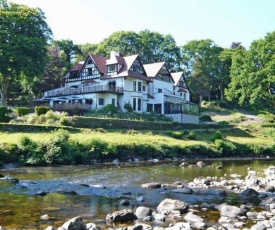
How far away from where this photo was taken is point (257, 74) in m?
67.9

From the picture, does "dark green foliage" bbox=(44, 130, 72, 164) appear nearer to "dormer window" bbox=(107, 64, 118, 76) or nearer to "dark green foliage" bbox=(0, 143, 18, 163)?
"dark green foliage" bbox=(0, 143, 18, 163)

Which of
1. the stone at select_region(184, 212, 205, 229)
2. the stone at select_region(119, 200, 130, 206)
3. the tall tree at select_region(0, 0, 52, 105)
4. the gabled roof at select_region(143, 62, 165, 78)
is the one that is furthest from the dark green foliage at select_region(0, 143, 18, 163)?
the gabled roof at select_region(143, 62, 165, 78)

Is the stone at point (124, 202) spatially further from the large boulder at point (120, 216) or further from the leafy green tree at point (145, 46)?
the leafy green tree at point (145, 46)

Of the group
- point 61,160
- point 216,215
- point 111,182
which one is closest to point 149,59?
point 61,160

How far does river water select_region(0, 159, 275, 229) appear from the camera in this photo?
13.7 metres

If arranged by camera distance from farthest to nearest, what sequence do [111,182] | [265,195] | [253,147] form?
[253,147], [111,182], [265,195]

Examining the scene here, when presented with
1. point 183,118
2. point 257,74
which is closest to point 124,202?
point 183,118

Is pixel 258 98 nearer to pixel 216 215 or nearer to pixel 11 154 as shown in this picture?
pixel 11 154

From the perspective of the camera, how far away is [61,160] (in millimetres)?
30109

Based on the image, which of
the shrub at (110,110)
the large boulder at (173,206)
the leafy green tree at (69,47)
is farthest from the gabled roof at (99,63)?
the large boulder at (173,206)

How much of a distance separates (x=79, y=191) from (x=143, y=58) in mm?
83917

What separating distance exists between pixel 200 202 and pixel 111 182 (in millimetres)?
7077

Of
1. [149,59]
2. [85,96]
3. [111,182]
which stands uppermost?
[149,59]

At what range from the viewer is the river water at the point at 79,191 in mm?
13664
